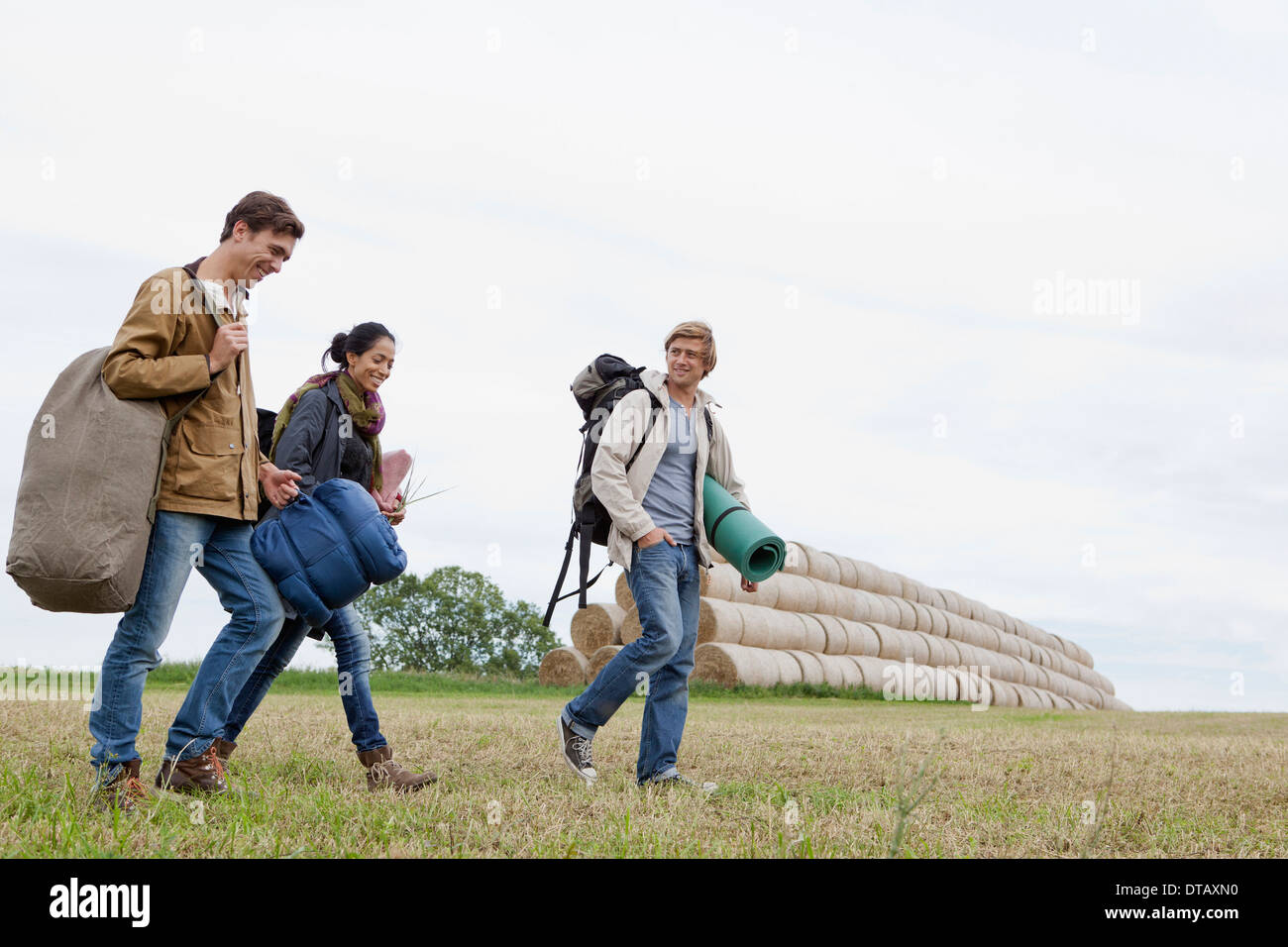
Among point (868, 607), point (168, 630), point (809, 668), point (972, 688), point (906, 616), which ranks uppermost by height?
point (168, 630)

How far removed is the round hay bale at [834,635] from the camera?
20438 millimetres

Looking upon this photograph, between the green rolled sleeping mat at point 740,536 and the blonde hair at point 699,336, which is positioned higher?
the blonde hair at point 699,336

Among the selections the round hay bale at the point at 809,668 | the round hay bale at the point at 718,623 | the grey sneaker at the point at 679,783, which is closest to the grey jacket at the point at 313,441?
the grey sneaker at the point at 679,783

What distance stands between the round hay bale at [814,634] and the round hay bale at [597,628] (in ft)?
11.0

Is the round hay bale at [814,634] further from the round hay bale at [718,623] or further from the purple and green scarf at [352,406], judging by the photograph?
the purple and green scarf at [352,406]

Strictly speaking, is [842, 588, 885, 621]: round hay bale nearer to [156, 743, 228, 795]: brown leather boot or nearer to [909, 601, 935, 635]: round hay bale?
[909, 601, 935, 635]: round hay bale

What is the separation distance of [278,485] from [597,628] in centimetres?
1446

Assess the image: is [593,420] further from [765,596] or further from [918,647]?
[918,647]

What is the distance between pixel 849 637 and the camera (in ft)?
69.2

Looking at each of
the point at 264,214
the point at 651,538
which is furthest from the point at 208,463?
the point at 651,538

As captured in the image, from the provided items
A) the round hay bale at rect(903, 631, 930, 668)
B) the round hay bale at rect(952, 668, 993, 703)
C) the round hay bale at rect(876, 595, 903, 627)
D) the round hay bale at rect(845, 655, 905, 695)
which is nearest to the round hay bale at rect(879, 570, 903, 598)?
the round hay bale at rect(876, 595, 903, 627)

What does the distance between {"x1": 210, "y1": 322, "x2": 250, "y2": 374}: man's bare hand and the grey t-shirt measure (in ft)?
6.34

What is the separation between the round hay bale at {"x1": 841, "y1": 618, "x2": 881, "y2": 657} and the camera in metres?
21.2
